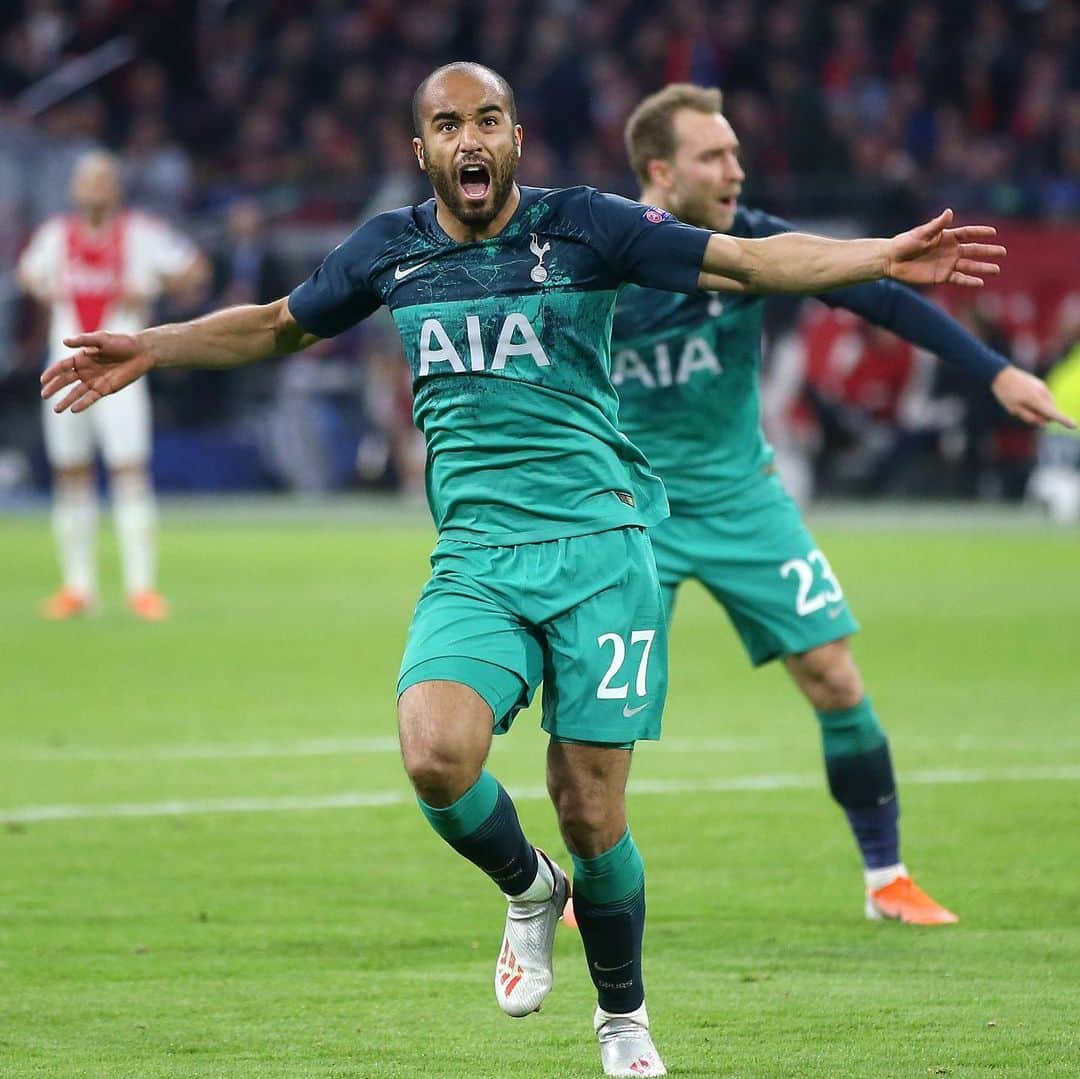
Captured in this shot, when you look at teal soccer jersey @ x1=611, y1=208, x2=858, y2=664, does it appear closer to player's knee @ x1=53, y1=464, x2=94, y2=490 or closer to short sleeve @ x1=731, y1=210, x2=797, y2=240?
short sleeve @ x1=731, y1=210, x2=797, y2=240

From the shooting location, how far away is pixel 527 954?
17.1 feet

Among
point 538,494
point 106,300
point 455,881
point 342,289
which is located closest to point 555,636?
point 538,494

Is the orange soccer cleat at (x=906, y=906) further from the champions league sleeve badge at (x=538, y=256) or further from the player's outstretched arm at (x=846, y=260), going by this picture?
the champions league sleeve badge at (x=538, y=256)

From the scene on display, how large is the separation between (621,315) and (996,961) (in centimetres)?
247

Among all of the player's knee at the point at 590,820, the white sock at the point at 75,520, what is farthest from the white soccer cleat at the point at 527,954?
the white sock at the point at 75,520

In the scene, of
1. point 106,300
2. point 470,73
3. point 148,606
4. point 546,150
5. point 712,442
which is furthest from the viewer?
point 546,150

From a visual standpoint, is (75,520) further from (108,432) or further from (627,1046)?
(627,1046)

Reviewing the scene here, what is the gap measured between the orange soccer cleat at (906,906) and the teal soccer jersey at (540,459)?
1.81 metres

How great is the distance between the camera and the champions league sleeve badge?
5.16m

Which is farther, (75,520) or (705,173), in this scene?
(75,520)

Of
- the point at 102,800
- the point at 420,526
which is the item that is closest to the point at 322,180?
the point at 420,526

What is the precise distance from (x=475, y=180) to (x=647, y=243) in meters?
0.42

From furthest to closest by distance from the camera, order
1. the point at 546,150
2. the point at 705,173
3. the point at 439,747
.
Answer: the point at 546,150, the point at 705,173, the point at 439,747

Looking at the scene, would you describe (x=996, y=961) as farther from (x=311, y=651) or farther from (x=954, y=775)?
(x=311, y=651)
